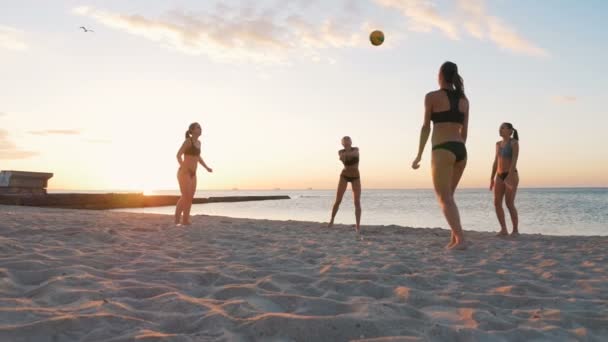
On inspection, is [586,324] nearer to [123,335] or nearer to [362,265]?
[362,265]

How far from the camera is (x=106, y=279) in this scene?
132 inches

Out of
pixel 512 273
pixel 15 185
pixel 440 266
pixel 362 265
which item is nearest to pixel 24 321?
pixel 362 265

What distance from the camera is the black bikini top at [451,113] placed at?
5336mm

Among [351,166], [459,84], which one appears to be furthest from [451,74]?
[351,166]

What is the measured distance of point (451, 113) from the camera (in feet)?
17.5

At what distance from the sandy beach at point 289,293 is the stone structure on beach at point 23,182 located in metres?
15.6

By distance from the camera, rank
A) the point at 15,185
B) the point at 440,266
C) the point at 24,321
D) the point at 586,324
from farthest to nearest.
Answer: the point at 15,185, the point at 440,266, the point at 586,324, the point at 24,321

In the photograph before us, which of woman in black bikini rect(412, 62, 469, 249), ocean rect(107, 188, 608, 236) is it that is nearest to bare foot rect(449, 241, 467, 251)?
woman in black bikini rect(412, 62, 469, 249)

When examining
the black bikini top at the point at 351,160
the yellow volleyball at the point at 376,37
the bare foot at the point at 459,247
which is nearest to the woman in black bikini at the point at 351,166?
the black bikini top at the point at 351,160

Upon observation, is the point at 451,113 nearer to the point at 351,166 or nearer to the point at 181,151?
the point at 351,166

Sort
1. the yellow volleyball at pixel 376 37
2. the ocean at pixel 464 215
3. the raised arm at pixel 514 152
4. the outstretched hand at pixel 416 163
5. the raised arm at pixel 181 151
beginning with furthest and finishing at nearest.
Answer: the ocean at pixel 464 215
the yellow volleyball at pixel 376 37
the raised arm at pixel 181 151
the raised arm at pixel 514 152
the outstretched hand at pixel 416 163

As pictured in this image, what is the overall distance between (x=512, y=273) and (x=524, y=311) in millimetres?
1317

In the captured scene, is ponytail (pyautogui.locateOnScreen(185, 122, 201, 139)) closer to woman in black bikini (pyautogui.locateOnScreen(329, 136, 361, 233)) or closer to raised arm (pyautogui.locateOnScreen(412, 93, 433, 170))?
woman in black bikini (pyautogui.locateOnScreen(329, 136, 361, 233))

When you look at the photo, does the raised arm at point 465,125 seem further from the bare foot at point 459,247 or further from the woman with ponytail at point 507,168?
the woman with ponytail at point 507,168
